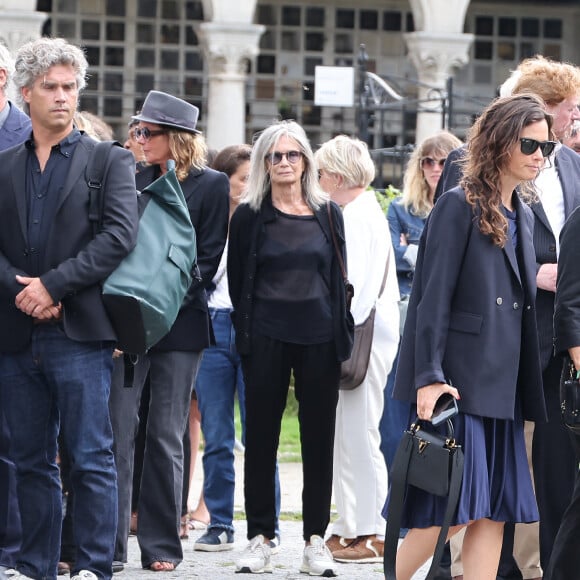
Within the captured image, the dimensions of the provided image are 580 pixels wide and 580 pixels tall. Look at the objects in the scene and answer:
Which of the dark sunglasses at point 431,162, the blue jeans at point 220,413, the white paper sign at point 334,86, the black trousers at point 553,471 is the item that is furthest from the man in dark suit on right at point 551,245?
the white paper sign at point 334,86

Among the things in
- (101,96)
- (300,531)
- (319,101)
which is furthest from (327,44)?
(300,531)

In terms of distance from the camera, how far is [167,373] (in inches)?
271

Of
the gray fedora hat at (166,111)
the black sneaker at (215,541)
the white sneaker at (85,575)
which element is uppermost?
the gray fedora hat at (166,111)

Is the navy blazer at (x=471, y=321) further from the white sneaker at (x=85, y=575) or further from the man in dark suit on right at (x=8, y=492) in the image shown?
the man in dark suit on right at (x=8, y=492)

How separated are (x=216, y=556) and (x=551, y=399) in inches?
78.6

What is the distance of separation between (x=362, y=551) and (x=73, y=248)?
2.33 m

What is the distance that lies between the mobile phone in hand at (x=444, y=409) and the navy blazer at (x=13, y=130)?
2.15 meters

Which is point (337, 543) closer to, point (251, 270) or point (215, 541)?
point (215, 541)

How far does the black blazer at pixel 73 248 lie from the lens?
5805mm

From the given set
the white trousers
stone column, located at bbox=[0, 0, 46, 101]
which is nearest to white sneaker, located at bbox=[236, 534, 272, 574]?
the white trousers

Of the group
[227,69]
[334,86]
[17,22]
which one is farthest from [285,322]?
[227,69]

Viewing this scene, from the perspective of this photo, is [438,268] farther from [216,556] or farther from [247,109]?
[247,109]

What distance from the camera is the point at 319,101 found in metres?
15.8

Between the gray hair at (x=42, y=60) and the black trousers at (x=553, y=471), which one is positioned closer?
the gray hair at (x=42, y=60)
